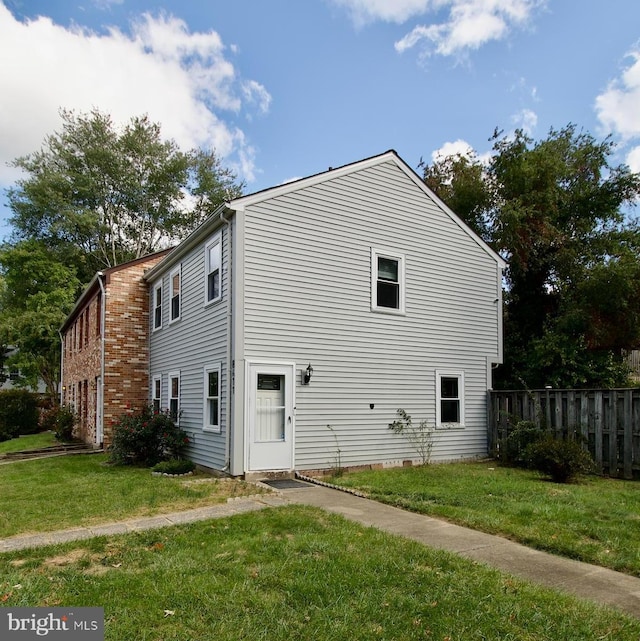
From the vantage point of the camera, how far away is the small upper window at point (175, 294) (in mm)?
13642

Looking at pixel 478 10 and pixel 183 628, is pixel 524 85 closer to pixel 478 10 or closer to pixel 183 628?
pixel 478 10

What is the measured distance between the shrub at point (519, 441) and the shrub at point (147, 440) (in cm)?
756

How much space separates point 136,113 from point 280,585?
34.0 m

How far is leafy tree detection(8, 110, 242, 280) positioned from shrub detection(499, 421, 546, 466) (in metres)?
26.2

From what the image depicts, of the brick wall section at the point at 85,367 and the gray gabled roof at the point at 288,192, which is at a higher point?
the gray gabled roof at the point at 288,192

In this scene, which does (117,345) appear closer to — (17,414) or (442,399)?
(442,399)

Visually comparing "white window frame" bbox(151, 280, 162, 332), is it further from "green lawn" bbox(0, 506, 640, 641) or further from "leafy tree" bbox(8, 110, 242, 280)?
"leafy tree" bbox(8, 110, 242, 280)

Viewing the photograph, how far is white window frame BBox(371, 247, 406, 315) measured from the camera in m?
11.8

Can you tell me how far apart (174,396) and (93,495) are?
531 centimetres

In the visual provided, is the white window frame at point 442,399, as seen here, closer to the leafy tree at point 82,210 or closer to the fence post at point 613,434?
the fence post at point 613,434

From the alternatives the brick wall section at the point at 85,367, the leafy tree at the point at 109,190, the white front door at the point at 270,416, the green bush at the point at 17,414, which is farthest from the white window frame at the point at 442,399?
the leafy tree at the point at 109,190

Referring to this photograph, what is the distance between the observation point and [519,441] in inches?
474

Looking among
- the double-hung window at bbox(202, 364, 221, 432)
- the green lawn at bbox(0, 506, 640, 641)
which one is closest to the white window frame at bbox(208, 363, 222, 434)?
the double-hung window at bbox(202, 364, 221, 432)

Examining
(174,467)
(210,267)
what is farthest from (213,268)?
(174,467)
